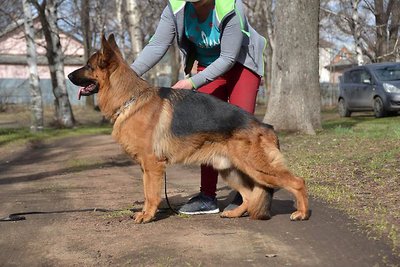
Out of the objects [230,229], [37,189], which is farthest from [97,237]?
[37,189]

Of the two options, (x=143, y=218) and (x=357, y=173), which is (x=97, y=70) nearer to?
(x=143, y=218)

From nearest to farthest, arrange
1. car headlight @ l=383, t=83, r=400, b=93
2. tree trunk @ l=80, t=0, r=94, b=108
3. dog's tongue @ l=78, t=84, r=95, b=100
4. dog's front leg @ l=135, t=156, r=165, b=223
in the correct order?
dog's front leg @ l=135, t=156, r=165, b=223 → dog's tongue @ l=78, t=84, r=95, b=100 → car headlight @ l=383, t=83, r=400, b=93 → tree trunk @ l=80, t=0, r=94, b=108

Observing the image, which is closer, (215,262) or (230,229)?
→ (215,262)

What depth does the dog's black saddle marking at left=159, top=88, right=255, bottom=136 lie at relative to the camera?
5047mm

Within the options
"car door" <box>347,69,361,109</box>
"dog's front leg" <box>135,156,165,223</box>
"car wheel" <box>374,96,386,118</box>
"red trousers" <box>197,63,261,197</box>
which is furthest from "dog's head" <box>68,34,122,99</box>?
"car door" <box>347,69,361,109</box>

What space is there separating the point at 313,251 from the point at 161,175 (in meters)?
1.71

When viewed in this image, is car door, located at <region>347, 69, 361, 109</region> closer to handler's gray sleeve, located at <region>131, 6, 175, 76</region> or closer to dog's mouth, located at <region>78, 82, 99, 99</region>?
handler's gray sleeve, located at <region>131, 6, 175, 76</region>

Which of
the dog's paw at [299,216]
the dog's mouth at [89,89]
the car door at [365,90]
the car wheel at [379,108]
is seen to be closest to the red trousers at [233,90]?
the dog's paw at [299,216]

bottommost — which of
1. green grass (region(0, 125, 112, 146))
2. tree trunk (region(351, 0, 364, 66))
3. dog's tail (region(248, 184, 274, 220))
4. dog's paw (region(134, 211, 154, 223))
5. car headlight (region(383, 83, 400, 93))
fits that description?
green grass (region(0, 125, 112, 146))

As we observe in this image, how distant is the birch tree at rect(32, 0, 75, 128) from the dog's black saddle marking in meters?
17.3

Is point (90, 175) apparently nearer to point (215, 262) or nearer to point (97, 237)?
point (97, 237)

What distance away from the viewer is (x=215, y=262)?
3.90 metres

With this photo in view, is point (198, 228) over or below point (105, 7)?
below

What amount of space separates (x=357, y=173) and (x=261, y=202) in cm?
286
